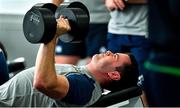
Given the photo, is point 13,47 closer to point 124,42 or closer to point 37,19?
point 124,42

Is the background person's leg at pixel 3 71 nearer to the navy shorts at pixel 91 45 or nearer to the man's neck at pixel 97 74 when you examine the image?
the man's neck at pixel 97 74

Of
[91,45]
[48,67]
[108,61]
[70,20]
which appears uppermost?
[70,20]

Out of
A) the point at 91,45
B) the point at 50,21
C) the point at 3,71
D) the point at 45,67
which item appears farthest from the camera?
the point at 91,45

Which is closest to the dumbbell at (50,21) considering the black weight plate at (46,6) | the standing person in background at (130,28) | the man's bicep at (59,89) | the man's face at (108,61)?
the black weight plate at (46,6)

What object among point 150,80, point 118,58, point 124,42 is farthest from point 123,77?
point 150,80

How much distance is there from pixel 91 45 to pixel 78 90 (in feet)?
3.32

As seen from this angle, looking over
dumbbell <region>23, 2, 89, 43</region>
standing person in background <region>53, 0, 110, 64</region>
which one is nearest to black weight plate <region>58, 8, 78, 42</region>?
dumbbell <region>23, 2, 89, 43</region>

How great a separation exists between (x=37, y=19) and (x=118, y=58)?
0.63 meters

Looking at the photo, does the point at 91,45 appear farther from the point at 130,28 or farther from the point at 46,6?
the point at 46,6

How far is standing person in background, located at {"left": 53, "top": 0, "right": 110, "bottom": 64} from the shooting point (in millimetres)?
2930

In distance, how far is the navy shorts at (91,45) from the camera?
2.94 m

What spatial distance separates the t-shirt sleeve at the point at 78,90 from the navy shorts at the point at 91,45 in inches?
37.2

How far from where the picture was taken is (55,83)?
73.8 inches

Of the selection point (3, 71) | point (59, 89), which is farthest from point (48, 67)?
point (3, 71)
